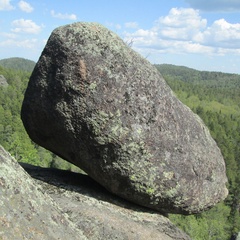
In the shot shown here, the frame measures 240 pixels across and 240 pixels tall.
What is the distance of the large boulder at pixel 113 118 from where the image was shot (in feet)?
29.6

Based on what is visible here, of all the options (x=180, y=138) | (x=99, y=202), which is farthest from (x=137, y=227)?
(x=180, y=138)

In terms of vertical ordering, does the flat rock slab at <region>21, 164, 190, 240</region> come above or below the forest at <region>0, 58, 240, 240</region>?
above

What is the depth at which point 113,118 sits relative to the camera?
9047 millimetres

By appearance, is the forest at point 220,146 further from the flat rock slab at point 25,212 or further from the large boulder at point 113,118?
the flat rock slab at point 25,212

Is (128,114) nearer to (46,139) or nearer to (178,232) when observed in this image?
(46,139)

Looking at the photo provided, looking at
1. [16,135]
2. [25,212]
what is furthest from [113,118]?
[16,135]

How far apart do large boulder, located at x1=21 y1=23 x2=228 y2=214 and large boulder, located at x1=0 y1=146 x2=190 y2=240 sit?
0.52 m

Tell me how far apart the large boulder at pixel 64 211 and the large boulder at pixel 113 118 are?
→ 518mm

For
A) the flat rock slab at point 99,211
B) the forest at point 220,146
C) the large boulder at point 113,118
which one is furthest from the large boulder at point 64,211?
the forest at point 220,146

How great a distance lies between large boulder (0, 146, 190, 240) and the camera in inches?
206

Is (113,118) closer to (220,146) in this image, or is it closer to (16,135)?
(16,135)

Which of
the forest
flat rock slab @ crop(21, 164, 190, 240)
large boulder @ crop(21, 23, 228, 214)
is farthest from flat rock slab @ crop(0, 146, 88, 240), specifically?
the forest

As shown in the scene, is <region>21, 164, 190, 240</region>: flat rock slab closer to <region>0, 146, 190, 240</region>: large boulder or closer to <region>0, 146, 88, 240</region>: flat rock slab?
<region>0, 146, 190, 240</region>: large boulder

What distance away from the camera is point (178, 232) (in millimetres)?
10070
